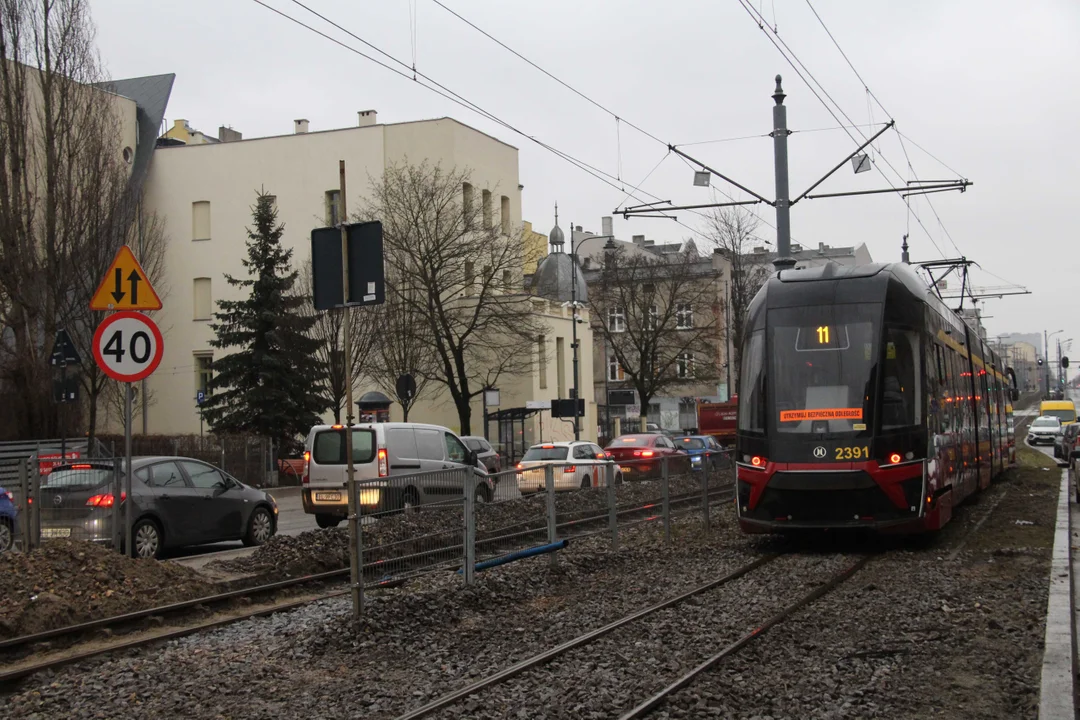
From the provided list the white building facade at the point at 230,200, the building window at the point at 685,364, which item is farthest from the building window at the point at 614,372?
the white building facade at the point at 230,200

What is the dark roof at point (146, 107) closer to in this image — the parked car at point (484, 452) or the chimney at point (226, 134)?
the chimney at point (226, 134)

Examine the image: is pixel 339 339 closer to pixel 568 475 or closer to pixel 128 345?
pixel 568 475

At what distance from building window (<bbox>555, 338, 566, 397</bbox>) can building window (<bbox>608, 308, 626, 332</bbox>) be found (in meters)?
5.01

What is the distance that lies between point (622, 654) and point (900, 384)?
22.9ft

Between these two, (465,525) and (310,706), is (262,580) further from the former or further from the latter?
(310,706)

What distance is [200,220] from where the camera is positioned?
58.8 m

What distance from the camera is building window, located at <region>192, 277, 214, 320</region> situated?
5841cm

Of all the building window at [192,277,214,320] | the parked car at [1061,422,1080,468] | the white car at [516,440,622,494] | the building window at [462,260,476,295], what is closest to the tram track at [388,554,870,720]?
the white car at [516,440,622,494]

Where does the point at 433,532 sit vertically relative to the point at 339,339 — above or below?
below

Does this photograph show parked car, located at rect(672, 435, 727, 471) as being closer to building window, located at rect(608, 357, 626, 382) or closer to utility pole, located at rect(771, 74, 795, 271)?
utility pole, located at rect(771, 74, 795, 271)

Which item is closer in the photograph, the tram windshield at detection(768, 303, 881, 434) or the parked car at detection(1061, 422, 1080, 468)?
the tram windshield at detection(768, 303, 881, 434)

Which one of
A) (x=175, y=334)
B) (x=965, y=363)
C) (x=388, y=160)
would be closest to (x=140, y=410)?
(x=175, y=334)

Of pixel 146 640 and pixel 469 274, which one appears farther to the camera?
pixel 469 274

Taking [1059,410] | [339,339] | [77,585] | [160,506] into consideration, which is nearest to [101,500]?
[160,506]
